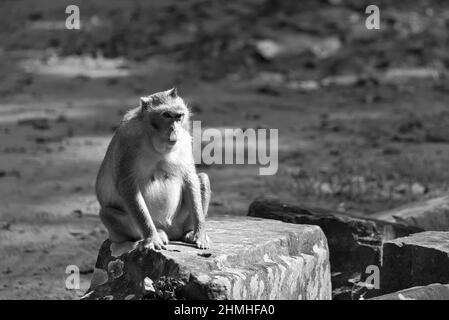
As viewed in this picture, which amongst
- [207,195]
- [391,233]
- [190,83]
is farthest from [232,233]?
[190,83]

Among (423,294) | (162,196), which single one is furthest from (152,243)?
(423,294)

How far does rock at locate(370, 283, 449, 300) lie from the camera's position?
15.8 ft

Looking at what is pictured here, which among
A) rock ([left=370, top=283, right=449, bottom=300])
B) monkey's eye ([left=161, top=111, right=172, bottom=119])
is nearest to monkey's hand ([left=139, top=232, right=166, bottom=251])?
monkey's eye ([left=161, top=111, right=172, bottom=119])

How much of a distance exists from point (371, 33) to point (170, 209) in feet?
32.1

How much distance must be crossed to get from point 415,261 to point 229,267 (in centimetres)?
146

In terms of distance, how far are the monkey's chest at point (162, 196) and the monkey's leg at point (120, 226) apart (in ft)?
0.48

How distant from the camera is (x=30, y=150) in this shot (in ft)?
33.3

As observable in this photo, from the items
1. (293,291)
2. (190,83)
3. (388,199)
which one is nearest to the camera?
(293,291)

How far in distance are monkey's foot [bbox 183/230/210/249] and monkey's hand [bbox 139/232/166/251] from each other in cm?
22

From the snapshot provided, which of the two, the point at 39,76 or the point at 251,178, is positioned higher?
the point at 39,76

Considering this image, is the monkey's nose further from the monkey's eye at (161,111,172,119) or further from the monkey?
the monkey's eye at (161,111,172,119)

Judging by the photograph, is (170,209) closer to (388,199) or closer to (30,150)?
(388,199)

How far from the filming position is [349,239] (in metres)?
6.52

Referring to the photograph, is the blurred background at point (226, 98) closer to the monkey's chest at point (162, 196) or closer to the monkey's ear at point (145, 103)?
the monkey's chest at point (162, 196)
